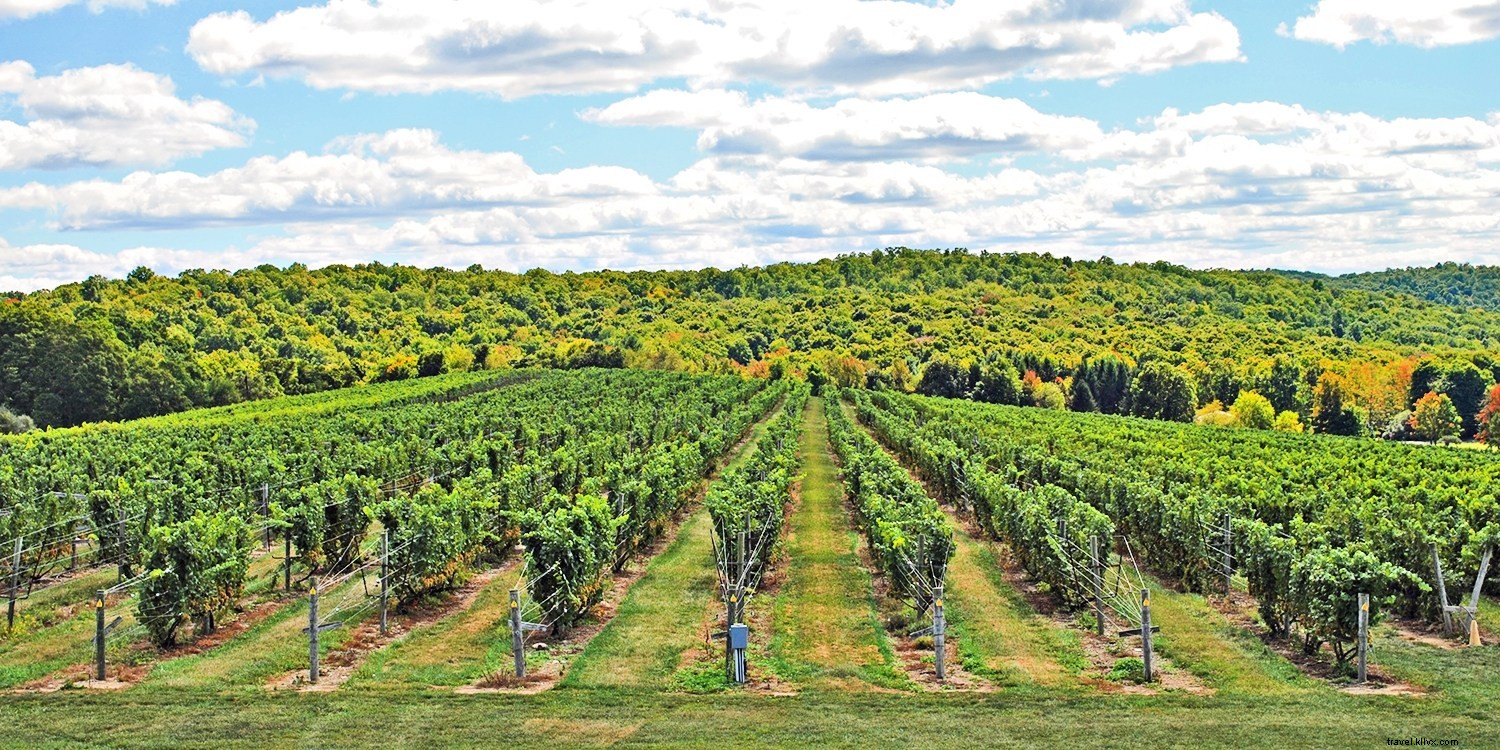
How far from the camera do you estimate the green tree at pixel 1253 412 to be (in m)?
109

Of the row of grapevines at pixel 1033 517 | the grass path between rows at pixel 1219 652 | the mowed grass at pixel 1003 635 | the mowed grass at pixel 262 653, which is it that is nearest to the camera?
the grass path between rows at pixel 1219 652

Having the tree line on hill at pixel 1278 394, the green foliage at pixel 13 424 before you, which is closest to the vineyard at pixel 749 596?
the green foliage at pixel 13 424

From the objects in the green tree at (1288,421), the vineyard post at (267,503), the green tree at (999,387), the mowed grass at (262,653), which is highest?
the vineyard post at (267,503)

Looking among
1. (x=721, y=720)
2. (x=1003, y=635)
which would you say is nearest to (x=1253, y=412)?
(x=1003, y=635)

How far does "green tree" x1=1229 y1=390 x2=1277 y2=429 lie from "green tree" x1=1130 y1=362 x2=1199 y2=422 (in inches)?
226

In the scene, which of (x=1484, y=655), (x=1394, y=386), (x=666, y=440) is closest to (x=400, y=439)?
(x=666, y=440)

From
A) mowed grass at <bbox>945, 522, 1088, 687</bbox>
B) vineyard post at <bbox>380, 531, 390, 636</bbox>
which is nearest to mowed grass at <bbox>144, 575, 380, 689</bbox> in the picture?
vineyard post at <bbox>380, 531, 390, 636</bbox>

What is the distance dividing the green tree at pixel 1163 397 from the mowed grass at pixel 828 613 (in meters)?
84.5

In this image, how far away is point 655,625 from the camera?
2386 centimetres

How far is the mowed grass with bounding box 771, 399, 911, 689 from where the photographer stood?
20.0 metres

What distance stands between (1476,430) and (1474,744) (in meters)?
125

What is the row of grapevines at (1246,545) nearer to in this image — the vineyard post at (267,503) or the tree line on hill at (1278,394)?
the vineyard post at (267,503)

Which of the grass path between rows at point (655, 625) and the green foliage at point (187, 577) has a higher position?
the green foliage at point (187, 577)

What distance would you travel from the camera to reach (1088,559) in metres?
25.6
